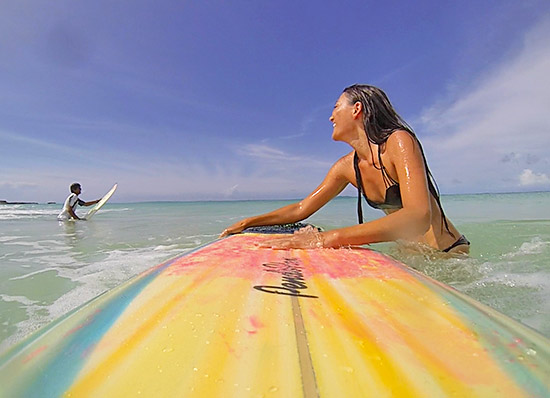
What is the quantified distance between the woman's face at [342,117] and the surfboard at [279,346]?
1.61 meters

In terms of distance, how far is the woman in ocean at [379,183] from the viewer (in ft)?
6.30

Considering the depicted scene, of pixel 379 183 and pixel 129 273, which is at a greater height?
pixel 379 183

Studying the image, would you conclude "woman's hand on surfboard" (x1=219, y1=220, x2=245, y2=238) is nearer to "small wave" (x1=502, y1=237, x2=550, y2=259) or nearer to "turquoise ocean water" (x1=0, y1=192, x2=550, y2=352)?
"turquoise ocean water" (x1=0, y1=192, x2=550, y2=352)

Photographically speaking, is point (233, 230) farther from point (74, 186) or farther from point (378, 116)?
point (74, 186)

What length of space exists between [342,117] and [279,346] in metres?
2.14

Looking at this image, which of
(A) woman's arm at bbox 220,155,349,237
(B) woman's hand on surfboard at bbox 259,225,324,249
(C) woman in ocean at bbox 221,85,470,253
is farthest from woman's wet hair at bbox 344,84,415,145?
(B) woman's hand on surfboard at bbox 259,225,324,249

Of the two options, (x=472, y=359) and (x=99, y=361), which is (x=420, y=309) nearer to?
(x=472, y=359)

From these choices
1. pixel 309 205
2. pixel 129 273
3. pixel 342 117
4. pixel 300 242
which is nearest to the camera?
pixel 300 242

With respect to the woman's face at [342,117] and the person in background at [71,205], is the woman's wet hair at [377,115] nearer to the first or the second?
the woman's face at [342,117]

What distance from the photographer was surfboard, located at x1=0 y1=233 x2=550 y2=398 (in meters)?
0.61

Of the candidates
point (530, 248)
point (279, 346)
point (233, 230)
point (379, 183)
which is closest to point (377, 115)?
point (379, 183)

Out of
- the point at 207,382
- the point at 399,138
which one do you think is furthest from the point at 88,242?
the point at 207,382

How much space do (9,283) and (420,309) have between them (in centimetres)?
311

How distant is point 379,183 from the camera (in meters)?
2.59
